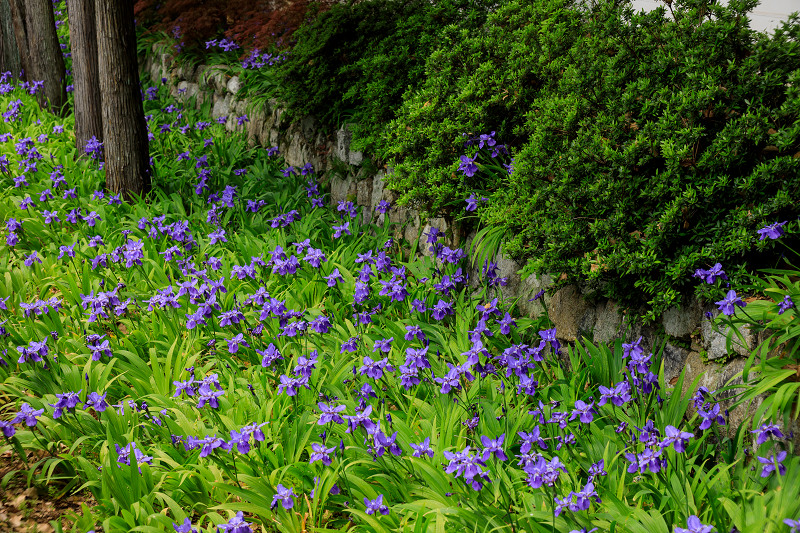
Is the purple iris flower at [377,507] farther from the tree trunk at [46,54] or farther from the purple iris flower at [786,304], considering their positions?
the tree trunk at [46,54]

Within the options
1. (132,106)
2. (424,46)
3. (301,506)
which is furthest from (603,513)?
(132,106)

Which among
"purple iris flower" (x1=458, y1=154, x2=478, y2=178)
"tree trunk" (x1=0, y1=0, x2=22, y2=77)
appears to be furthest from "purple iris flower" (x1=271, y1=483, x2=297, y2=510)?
"tree trunk" (x1=0, y1=0, x2=22, y2=77)

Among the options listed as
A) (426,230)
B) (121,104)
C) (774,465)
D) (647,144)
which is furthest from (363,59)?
(774,465)

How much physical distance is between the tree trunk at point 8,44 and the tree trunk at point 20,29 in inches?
3.4

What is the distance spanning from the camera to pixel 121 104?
5.27m

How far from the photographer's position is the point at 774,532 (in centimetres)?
175

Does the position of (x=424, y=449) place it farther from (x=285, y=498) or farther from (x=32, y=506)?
(x=32, y=506)

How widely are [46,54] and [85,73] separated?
1.76 metres

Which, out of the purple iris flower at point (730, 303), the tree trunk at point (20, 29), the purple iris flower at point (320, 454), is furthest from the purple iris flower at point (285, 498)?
the tree trunk at point (20, 29)

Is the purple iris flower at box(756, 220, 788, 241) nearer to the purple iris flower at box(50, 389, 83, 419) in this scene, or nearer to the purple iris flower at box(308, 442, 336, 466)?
the purple iris flower at box(308, 442, 336, 466)

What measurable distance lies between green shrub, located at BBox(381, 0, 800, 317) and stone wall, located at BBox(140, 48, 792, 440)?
15 centimetres

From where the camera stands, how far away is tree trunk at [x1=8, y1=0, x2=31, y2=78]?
7297mm

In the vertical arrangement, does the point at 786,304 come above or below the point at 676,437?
above

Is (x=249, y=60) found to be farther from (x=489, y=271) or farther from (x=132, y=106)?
(x=489, y=271)
